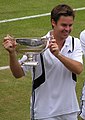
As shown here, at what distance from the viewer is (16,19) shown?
1314 centimetres

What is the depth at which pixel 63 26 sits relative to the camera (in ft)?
13.7

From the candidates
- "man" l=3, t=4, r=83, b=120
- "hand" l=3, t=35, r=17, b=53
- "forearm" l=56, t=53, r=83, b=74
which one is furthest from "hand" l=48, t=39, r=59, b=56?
"hand" l=3, t=35, r=17, b=53

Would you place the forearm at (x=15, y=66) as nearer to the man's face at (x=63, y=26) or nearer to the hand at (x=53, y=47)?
the hand at (x=53, y=47)

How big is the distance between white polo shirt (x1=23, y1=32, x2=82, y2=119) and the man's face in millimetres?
136

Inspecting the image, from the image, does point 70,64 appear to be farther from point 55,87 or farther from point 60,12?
point 60,12

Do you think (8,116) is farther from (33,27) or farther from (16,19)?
(16,19)

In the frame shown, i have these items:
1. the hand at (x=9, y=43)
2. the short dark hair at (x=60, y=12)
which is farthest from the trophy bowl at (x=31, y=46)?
the short dark hair at (x=60, y=12)

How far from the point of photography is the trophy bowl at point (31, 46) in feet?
12.9

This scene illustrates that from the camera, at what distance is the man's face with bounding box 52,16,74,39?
414 cm

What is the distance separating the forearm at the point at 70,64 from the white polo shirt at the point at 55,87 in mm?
83

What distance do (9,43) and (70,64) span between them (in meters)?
0.62

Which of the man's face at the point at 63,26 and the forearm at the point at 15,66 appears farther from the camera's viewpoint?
the man's face at the point at 63,26

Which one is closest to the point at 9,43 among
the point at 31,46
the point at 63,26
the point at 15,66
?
the point at 31,46

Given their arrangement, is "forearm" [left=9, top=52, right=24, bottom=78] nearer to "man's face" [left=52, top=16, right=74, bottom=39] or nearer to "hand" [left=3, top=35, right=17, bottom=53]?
"hand" [left=3, top=35, right=17, bottom=53]
